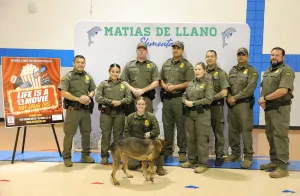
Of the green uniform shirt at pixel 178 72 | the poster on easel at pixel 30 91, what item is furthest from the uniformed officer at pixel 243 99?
the poster on easel at pixel 30 91

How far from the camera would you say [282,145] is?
4805mm

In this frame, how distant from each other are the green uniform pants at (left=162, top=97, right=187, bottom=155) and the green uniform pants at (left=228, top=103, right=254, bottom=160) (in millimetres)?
768

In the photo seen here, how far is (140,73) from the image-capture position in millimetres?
5547

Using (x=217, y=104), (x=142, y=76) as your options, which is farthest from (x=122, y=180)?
(x=217, y=104)

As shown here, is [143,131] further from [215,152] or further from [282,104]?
Answer: [282,104]

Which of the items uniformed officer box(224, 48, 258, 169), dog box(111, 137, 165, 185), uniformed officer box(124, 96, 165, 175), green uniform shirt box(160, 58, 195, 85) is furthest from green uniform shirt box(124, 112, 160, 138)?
uniformed officer box(224, 48, 258, 169)

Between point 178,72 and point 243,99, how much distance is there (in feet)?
3.60

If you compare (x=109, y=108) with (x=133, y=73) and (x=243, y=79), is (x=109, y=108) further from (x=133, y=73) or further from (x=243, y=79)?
(x=243, y=79)

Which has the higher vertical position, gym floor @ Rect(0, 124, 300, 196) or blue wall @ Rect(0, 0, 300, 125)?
blue wall @ Rect(0, 0, 300, 125)

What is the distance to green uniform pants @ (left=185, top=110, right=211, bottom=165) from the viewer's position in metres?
→ 4.93

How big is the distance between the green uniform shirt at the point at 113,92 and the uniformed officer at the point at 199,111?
889 mm

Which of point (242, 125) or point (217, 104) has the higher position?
point (217, 104)

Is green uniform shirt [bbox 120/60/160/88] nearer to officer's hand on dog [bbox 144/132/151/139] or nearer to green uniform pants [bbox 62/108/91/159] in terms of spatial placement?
green uniform pants [bbox 62/108/91/159]

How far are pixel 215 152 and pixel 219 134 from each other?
308mm
